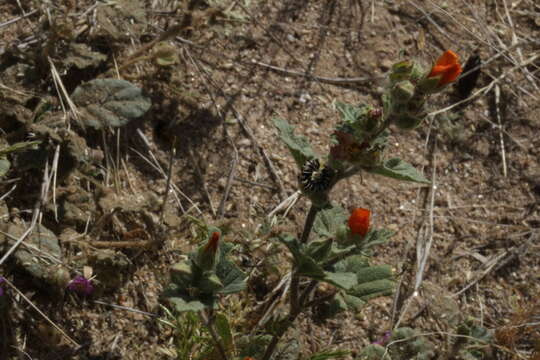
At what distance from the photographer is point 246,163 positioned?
355cm

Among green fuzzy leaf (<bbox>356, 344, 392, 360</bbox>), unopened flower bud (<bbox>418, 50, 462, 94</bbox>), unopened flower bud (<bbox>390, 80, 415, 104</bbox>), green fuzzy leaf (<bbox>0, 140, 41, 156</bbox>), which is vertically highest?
unopened flower bud (<bbox>418, 50, 462, 94</bbox>)

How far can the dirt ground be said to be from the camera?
2975 mm

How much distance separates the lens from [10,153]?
9.60ft

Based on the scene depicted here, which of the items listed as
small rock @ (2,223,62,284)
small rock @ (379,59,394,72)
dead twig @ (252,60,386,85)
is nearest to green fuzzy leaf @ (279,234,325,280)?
small rock @ (2,223,62,284)

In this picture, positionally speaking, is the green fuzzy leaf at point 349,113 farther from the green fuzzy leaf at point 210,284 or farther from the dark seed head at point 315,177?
the green fuzzy leaf at point 210,284

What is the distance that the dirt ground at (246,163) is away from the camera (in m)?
2.97

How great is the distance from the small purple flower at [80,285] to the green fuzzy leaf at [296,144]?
45.6 inches

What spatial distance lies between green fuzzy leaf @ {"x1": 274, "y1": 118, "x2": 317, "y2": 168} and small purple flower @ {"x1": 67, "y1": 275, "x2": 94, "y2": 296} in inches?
45.6

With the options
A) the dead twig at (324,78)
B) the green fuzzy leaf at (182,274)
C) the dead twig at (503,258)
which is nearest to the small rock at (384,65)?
the dead twig at (324,78)

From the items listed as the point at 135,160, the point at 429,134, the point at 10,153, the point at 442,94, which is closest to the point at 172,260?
the point at 135,160

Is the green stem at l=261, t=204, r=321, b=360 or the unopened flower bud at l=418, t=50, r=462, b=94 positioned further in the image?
the green stem at l=261, t=204, r=321, b=360

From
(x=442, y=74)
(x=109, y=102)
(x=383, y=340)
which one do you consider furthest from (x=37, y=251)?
(x=442, y=74)

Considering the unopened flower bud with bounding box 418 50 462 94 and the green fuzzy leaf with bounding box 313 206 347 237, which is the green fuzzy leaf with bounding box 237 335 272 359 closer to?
the green fuzzy leaf with bounding box 313 206 347 237

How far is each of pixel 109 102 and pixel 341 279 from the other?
1601mm
